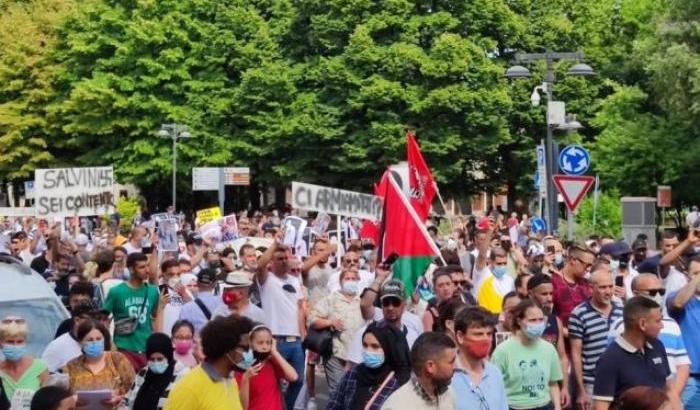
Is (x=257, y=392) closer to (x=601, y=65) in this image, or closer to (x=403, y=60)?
(x=403, y=60)

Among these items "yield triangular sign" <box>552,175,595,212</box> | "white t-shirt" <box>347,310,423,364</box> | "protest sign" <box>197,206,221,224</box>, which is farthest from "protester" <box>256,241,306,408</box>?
"protest sign" <box>197,206,221,224</box>

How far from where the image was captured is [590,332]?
11.0m

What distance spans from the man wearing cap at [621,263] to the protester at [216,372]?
252 inches

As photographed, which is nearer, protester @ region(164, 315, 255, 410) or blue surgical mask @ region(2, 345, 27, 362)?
protester @ region(164, 315, 255, 410)

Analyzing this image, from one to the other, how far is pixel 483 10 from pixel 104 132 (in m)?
16.3

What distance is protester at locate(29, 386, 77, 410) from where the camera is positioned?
637 cm

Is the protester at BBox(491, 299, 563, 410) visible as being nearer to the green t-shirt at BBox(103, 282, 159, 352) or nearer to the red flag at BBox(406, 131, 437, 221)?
the green t-shirt at BBox(103, 282, 159, 352)

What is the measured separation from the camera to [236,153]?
56938 millimetres

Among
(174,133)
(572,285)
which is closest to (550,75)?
(572,285)

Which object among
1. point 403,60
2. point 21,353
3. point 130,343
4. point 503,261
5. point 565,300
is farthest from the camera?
point 403,60

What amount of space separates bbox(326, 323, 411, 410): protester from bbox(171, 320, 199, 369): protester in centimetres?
172

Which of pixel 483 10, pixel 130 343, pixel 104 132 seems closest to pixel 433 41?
pixel 483 10

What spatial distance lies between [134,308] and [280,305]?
1.89 meters

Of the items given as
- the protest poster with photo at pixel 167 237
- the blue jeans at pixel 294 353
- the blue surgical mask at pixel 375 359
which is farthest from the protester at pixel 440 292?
the protest poster with photo at pixel 167 237
